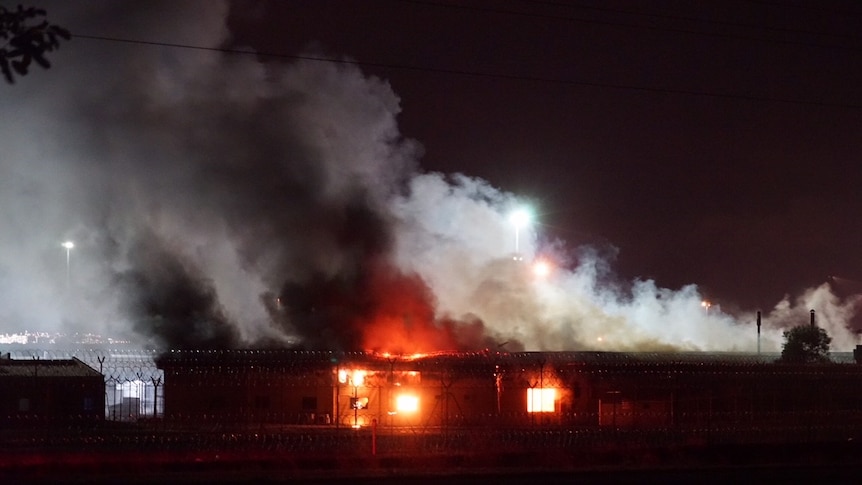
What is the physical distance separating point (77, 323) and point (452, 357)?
39725 mm

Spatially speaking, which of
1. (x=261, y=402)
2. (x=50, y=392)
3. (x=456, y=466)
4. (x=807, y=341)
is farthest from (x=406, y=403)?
(x=807, y=341)

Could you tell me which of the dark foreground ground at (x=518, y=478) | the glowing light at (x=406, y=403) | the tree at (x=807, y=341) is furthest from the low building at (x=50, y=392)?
the tree at (x=807, y=341)

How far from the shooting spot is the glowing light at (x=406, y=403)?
49.4m

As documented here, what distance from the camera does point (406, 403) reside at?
49.5 m

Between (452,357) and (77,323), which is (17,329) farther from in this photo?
(452,357)

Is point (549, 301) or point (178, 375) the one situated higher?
point (549, 301)

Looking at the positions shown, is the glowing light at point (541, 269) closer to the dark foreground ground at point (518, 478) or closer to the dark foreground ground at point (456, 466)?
the dark foreground ground at point (456, 466)

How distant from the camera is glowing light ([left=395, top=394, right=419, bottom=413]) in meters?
49.4

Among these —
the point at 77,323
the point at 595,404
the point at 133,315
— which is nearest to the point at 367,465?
the point at 595,404

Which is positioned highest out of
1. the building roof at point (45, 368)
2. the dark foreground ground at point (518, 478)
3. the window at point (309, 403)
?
the building roof at point (45, 368)

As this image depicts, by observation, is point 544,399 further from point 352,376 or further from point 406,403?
point 352,376

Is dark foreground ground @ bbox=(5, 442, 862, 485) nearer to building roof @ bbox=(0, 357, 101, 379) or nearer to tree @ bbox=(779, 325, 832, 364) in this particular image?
building roof @ bbox=(0, 357, 101, 379)

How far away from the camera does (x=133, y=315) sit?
2751 inches

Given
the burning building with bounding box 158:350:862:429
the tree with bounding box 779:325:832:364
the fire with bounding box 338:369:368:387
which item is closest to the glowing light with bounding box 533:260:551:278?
the tree with bounding box 779:325:832:364
